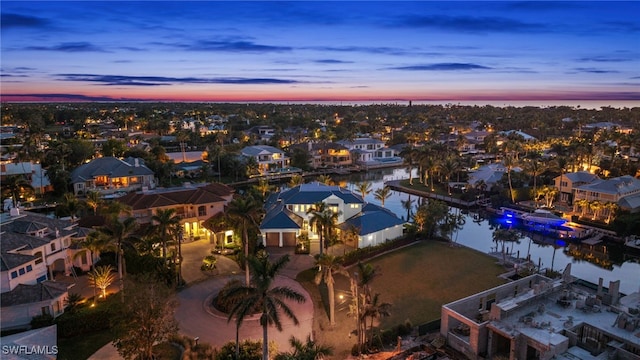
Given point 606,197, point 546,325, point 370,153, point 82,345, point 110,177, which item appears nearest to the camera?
point 546,325

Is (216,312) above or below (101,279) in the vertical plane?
below

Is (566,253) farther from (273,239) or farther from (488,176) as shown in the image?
(273,239)

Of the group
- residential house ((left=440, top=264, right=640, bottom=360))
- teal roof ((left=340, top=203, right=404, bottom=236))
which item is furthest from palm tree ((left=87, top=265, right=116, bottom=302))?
residential house ((left=440, top=264, right=640, bottom=360))

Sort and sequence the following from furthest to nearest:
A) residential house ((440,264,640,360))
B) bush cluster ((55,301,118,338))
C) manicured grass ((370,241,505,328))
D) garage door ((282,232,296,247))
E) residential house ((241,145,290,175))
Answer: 1. residential house ((241,145,290,175))
2. garage door ((282,232,296,247))
3. manicured grass ((370,241,505,328))
4. bush cluster ((55,301,118,338))
5. residential house ((440,264,640,360))

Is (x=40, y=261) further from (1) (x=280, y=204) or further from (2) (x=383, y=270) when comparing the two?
(2) (x=383, y=270)

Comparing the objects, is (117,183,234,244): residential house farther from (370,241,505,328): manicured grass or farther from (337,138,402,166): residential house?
(337,138,402,166): residential house

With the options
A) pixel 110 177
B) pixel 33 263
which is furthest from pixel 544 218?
pixel 110 177
